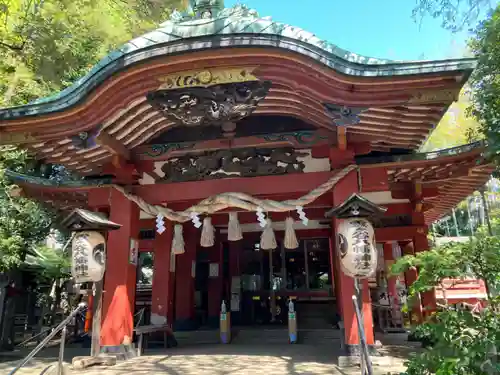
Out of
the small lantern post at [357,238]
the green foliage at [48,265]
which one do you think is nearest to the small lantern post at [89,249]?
the small lantern post at [357,238]

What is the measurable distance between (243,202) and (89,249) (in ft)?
8.96

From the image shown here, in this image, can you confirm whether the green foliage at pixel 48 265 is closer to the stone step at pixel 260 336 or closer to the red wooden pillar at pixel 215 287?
the red wooden pillar at pixel 215 287

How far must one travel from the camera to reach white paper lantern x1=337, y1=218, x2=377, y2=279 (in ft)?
18.3

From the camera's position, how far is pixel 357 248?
562 cm

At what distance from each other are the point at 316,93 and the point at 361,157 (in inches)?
68.8

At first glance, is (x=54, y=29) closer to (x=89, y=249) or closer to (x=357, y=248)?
(x=89, y=249)

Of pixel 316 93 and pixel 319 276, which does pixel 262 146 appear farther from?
pixel 319 276

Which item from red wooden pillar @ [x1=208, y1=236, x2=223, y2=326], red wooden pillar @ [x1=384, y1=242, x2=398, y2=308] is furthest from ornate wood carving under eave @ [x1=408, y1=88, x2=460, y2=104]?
red wooden pillar @ [x1=208, y1=236, x2=223, y2=326]

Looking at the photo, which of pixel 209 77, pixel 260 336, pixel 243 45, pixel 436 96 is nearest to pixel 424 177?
pixel 436 96

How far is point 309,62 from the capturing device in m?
5.92

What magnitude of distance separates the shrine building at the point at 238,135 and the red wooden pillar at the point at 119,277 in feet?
0.10

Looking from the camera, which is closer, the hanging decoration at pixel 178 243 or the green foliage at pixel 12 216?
the green foliage at pixel 12 216

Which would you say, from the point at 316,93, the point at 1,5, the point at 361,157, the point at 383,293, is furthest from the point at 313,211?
the point at 1,5

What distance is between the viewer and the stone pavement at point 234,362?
6027 mm
